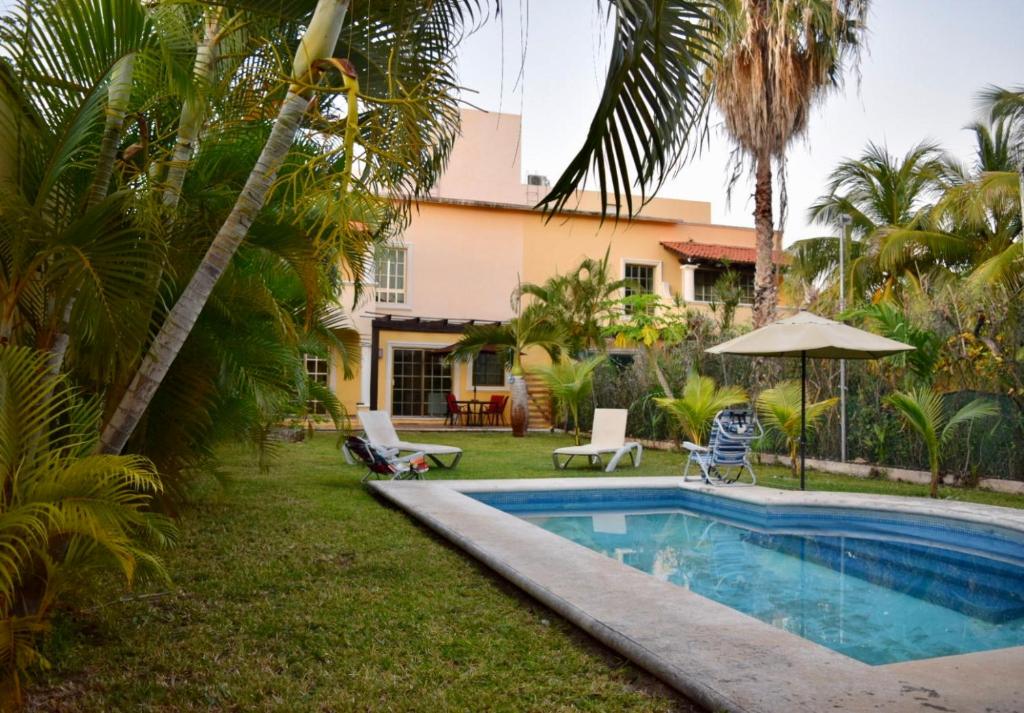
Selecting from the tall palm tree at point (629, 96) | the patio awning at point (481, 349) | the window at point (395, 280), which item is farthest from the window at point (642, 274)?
the tall palm tree at point (629, 96)

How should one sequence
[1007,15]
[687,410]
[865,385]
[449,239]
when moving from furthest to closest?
[449,239], [687,410], [865,385], [1007,15]

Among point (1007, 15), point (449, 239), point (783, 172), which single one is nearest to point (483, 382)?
point (449, 239)

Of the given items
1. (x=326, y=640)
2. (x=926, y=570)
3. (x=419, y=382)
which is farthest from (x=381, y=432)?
(x=419, y=382)

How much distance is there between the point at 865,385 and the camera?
499 inches

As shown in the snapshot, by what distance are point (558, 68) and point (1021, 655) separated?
11.1ft

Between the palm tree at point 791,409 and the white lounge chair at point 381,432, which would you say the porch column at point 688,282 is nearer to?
the palm tree at point 791,409

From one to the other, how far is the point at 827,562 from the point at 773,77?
10.8 m

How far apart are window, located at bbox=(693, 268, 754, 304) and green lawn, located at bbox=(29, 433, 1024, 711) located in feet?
71.4

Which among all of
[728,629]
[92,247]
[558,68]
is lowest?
[728,629]

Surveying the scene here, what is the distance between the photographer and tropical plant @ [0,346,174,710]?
8.77 ft

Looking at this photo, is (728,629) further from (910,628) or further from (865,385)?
(865,385)

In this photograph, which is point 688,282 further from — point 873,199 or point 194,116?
point 194,116

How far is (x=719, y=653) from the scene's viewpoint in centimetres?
363

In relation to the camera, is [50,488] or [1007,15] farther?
[1007,15]
